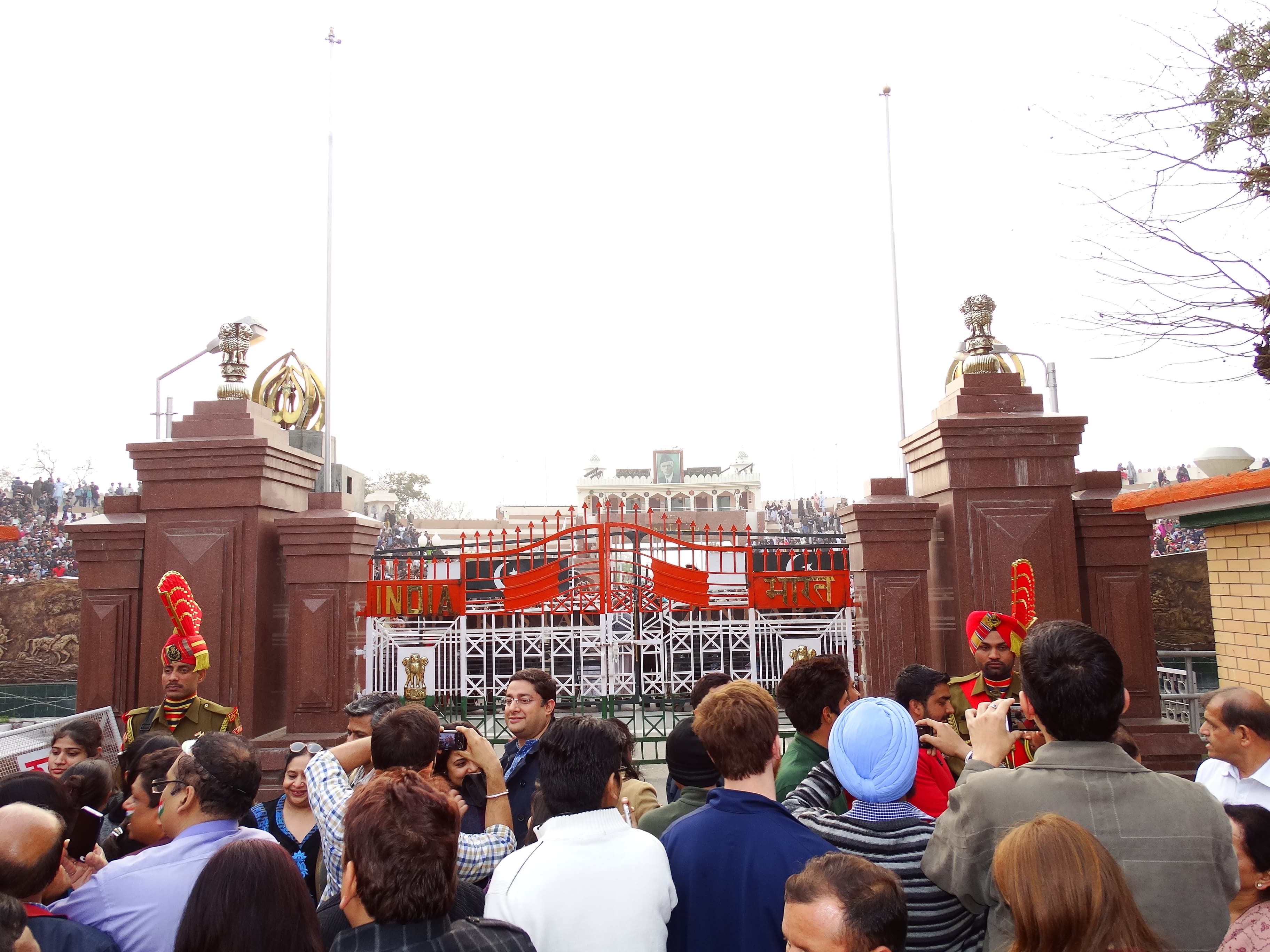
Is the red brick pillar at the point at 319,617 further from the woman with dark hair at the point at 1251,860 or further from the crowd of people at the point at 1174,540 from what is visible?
the crowd of people at the point at 1174,540

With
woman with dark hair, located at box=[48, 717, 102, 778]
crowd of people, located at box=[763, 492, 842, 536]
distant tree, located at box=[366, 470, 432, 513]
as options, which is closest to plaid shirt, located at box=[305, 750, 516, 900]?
woman with dark hair, located at box=[48, 717, 102, 778]

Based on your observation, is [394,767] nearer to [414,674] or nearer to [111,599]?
[414,674]

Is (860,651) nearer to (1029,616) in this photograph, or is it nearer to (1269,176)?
(1029,616)

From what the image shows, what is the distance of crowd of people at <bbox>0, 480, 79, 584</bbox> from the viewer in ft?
58.7

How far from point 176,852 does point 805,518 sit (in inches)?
1065

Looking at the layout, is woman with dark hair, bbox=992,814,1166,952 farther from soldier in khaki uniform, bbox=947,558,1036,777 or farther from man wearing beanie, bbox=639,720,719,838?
soldier in khaki uniform, bbox=947,558,1036,777

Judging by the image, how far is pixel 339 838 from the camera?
275cm

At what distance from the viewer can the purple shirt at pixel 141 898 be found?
2504 millimetres

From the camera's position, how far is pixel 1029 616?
5680 millimetres

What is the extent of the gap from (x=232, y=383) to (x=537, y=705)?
15.6ft

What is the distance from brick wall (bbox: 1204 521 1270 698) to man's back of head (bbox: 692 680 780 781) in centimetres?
436

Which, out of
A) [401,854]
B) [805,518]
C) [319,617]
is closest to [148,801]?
[401,854]

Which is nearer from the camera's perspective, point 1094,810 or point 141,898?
point 1094,810

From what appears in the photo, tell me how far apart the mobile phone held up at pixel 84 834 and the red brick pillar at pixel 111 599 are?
13.2ft
